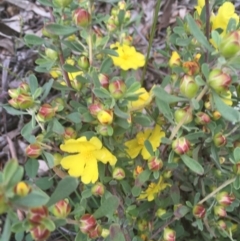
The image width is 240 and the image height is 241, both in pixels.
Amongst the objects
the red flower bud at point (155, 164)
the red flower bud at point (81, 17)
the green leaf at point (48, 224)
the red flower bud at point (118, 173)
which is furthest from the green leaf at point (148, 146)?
the green leaf at point (48, 224)

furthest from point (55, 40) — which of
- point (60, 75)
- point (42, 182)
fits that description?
point (42, 182)

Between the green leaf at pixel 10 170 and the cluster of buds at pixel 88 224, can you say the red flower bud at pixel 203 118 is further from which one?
the green leaf at pixel 10 170

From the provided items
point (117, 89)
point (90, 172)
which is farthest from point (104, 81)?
point (90, 172)

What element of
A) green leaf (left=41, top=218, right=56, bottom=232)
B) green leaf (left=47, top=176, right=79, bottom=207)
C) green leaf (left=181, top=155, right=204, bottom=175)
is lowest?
green leaf (left=181, top=155, right=204, bottom=175)

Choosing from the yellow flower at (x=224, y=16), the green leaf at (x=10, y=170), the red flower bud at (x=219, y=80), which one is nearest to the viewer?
the green leaf at (x=10, y=170)

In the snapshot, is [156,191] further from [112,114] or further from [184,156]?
[112,114]

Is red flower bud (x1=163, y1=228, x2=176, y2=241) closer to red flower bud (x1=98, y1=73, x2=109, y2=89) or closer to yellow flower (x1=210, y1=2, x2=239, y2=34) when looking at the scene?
red flower bud (x1=98, y1=73, x2=109, y2=89)

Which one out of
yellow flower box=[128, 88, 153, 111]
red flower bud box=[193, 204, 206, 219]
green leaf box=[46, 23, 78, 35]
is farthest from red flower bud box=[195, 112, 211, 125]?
green leaf box=[46, 23, 78, 35]
